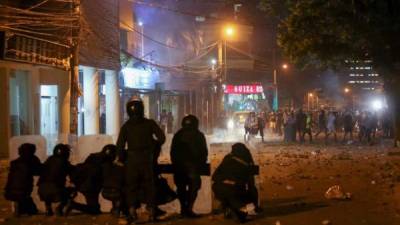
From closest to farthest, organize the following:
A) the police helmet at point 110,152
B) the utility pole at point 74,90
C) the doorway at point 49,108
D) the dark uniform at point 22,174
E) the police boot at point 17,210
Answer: the police helmet at point 110,152 < the dark uniform at point 22,174 < the police boot at point 17,210 < the utility pole at point 74,90 < the doorway at point 49,108

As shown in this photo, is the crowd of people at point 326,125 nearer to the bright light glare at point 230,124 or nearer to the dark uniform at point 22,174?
the bright light glare at point 230,124

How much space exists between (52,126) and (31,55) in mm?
5321

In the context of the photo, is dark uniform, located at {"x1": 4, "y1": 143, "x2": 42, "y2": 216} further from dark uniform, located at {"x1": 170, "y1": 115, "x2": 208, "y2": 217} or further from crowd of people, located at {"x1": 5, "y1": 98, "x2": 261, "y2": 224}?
dark uniform, located at {"x1": 170, "y1": 115, "x2": 208, "y2": 217}

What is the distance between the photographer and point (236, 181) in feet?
29.8

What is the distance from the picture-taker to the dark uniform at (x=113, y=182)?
361 inches

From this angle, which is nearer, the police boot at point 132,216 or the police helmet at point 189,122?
the police boot at point 132,216

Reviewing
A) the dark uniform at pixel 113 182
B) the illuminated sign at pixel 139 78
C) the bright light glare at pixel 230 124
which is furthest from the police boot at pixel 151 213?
the bright light glare at pixel 230 124

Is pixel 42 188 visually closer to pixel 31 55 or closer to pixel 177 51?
pixel 31 55

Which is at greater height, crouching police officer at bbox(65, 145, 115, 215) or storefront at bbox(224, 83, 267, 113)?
storefront at bbox(224, 83, 267, 113)

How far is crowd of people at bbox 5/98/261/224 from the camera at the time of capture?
8922 millimetres

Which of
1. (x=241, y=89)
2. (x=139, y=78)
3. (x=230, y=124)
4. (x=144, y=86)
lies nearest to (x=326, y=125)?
(x=144, y=86)

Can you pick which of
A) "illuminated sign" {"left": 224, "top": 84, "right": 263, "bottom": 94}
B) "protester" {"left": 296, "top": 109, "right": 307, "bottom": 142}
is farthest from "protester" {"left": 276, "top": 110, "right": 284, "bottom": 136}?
"illuminated sign" {"left": 224, "top": 84, "right": 263, "bottom": 94}

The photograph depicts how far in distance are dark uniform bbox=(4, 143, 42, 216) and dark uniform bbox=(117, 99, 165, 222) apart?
6.04 ft

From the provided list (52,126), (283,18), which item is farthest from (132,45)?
(283,18)
